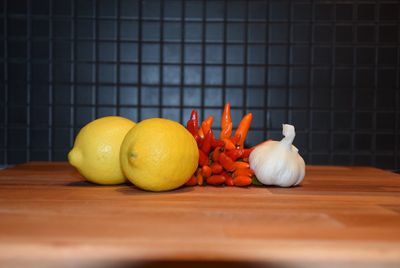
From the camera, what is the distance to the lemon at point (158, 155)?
590mm

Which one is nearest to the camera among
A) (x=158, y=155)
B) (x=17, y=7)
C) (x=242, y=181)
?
(x=158, y=155)

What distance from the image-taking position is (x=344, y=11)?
2.13 meters

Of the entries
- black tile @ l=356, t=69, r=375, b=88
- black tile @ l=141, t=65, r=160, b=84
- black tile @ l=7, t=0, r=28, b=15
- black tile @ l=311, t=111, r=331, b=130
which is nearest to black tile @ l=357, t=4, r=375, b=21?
black tile @ l=356, t=69, r=375, b=88

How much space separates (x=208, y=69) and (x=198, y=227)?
5.79 feet

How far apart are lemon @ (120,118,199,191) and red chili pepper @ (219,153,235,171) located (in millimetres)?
67

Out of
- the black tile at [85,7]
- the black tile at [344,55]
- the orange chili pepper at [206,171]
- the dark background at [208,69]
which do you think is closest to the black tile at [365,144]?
the dark background at [208,69]

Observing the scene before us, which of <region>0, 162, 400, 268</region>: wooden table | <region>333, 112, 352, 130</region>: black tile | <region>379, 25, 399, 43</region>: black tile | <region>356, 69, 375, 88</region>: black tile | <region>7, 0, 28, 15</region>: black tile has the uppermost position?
<region>7, 0, 28, 15</region>: black tile

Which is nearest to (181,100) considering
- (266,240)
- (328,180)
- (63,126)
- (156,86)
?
(156,86)

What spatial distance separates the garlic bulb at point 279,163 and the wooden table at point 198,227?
0.11 ft

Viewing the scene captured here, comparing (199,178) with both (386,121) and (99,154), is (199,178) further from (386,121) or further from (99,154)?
(386,121)

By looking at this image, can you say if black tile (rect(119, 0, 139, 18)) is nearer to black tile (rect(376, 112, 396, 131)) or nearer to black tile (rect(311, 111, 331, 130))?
black tile (rect(311, 111, 331, 130))

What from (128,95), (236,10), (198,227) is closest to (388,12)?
(236,10)

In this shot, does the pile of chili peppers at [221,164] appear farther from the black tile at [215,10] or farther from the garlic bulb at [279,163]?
the black tile at [215,10]

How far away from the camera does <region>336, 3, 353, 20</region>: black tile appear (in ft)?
6.97
